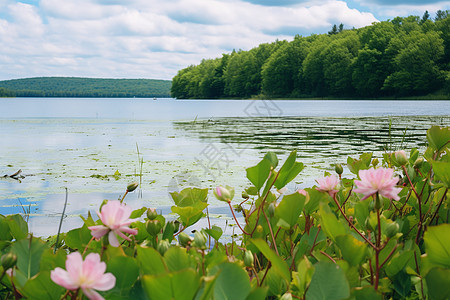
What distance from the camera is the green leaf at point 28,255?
2.34ft

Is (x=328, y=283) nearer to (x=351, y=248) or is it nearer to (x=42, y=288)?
(x=351, y=248)

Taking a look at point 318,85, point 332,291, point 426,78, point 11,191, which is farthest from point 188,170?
point 318,85

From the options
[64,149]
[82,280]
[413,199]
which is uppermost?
[82,280]

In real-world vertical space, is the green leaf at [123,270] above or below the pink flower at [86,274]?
below

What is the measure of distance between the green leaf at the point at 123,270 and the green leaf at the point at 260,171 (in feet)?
1.34

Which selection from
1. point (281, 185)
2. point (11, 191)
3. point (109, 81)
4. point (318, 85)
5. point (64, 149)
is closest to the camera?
point (281, 185)

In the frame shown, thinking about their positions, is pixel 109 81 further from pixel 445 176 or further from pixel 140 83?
pixel 445 176

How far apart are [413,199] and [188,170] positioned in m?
3.85

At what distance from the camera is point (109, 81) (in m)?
101

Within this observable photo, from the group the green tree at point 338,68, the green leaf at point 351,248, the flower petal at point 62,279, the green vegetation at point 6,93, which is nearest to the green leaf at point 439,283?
the green leaf at point 351,248

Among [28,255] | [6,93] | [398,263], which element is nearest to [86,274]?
[28,255]

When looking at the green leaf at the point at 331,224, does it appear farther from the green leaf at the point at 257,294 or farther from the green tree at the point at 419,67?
the green tree at the point at 419,67

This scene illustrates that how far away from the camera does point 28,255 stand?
721 millimetres

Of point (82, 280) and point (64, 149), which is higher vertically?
point (82, 280)
